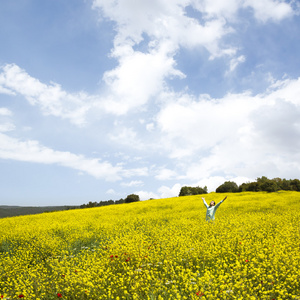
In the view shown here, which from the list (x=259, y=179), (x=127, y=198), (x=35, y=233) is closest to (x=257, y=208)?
(x=35, y=233)

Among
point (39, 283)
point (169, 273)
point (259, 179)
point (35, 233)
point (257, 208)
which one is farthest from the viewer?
point (259, 179)

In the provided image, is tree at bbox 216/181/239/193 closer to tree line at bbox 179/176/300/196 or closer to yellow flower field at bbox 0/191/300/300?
tree line at bbox 179/176/300/196

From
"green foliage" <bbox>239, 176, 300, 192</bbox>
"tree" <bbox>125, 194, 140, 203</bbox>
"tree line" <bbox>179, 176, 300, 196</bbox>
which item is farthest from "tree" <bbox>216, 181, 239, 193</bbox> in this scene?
"tree" <bbox>125, 194, 140, 203</bbox>

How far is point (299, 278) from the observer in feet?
17.6

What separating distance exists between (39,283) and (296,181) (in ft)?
156

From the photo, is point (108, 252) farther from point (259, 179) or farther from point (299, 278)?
point (259, 179)

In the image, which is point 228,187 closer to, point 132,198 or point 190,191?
point 190,191

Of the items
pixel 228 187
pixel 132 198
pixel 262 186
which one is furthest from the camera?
pixel 132 198

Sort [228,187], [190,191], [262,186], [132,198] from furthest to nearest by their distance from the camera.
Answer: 1. [132,198]
2. [190,191]
3. [228,187]
4. [262,186]

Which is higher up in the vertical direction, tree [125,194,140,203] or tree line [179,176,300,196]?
tree line [179,176,300,196]

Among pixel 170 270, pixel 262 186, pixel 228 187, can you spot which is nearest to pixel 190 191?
pixel 228 187

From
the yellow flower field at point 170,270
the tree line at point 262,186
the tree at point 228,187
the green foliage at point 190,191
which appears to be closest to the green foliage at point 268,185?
the tree line at point 262,186

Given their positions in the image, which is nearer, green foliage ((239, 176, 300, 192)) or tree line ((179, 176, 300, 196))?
green foliage ((239, 176, 300, 192))

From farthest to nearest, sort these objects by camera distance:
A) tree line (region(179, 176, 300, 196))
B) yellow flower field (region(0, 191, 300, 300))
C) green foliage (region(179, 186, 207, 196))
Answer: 1. green foliage (region(179, 186, 207, 196))
2. tree line (region(179, 176, 300, 196))
3. yellow flower field (region(0, 191, 300, 300))
